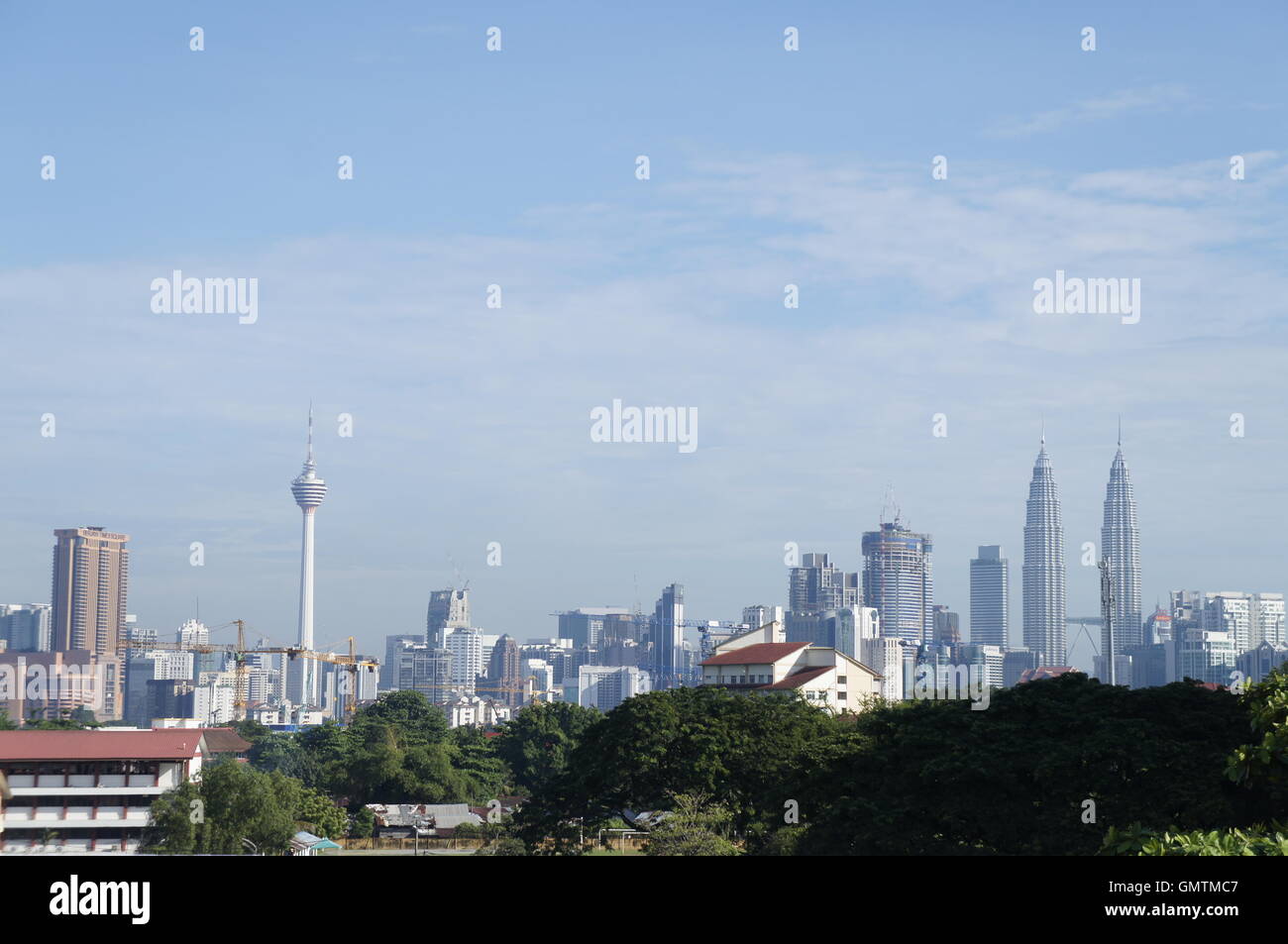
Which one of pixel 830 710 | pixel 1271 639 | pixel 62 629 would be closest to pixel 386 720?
pixel 830 710

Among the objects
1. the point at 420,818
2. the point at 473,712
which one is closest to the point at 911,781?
the point at 420,818

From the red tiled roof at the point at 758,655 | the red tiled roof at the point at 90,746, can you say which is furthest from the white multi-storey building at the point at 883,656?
the red tiled roof at the point at 90,746

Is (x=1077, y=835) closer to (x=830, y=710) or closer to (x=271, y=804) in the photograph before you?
(x=271, y=804)

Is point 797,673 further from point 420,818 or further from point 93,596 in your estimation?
point 93,596

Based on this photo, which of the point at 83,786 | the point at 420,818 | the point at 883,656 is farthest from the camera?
the point at 883,656
